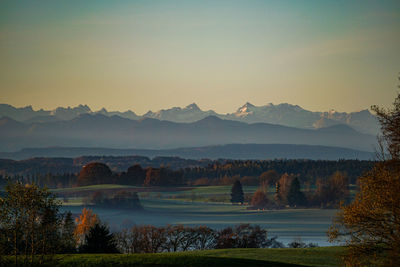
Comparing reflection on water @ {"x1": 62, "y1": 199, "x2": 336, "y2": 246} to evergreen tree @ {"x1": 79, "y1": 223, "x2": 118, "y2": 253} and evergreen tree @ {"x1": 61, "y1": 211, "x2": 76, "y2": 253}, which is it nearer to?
evergreen tree @ {"x1": 61, "y1": 211, "x2": 76, "y2": 253}

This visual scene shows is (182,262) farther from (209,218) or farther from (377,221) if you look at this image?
(209,218)

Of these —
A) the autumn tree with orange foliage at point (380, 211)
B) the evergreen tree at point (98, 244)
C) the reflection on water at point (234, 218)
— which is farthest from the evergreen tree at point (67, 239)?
the reflection on water at point (234, 218)

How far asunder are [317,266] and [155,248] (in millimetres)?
33656

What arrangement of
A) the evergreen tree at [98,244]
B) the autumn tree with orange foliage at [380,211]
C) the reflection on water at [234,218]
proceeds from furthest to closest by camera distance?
the reflection on water at [234,218] → the evergreen tree at [98,244] → the autumn tree with orange foliage at [380,211]

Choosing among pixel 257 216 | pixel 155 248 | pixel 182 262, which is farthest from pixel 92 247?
pixel 257 216

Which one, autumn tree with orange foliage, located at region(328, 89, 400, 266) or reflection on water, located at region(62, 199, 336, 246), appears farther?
reflection on water, located at region(62, 199, 336, 246)

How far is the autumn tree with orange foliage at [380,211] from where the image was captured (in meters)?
33.2

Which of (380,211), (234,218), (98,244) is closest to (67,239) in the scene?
(98,244)

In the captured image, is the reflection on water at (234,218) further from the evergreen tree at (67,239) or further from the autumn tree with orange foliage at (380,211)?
the autumn tree with orange foliage at (380,211)

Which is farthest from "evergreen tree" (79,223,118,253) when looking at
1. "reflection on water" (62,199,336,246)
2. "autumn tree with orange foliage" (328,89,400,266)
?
"reflection on water" (62,199,336,246)

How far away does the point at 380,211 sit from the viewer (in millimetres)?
33750

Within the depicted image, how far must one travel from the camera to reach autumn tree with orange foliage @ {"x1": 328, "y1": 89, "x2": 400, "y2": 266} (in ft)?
109

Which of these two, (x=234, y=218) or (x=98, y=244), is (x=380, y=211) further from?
(x=234, y=218)

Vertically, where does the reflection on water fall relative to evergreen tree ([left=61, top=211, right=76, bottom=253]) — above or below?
below
